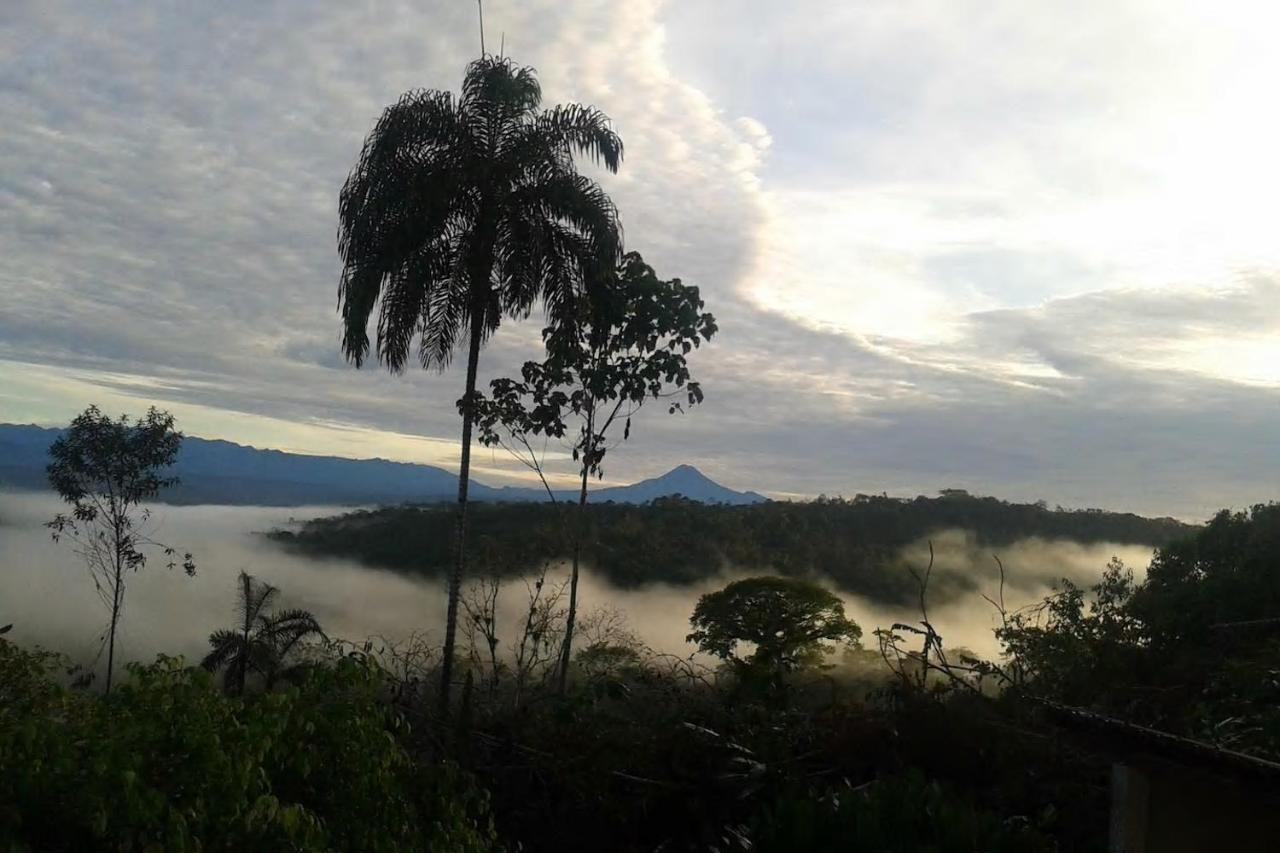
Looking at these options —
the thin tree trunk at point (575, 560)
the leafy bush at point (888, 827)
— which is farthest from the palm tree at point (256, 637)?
the leafy bush at point (888, 827)

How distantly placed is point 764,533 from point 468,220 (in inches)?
1918

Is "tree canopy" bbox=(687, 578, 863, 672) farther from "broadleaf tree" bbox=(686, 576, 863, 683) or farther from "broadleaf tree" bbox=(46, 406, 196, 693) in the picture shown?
"broadleaf tree" bbox=(46, 406, 196, 693)

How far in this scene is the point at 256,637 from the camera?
22.3m

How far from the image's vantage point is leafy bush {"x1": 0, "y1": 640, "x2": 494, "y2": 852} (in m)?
3.72

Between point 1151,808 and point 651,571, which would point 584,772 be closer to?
point 1151,808

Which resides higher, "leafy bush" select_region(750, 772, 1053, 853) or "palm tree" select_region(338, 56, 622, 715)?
"palm tree" select_region(338, 56, 622, 715)

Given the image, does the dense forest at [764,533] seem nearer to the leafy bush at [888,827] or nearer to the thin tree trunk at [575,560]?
the thin tree trunk at [575,560]

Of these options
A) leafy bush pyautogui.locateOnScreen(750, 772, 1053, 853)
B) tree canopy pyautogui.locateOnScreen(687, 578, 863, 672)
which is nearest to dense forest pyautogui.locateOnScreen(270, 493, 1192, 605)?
tree canopy pyautogui.locateOnScreen(687, 578, 863, 672)

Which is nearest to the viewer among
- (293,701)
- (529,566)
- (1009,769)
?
(293,701)

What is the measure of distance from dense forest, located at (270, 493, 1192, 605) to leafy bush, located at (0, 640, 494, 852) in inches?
1571

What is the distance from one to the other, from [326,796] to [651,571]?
50.2 metres

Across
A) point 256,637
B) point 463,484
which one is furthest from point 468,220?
point 256,637

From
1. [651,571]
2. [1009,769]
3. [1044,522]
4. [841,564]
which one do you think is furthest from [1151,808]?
[1044,522]

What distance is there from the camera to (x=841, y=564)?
196ft
